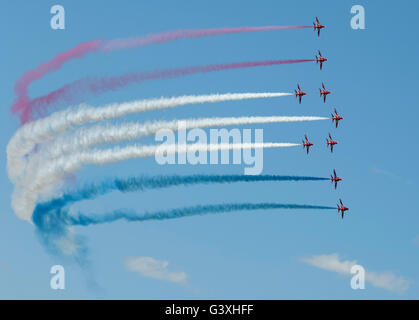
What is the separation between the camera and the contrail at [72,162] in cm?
18738

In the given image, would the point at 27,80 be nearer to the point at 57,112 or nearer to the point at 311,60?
the point at 57,112

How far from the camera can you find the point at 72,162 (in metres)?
190

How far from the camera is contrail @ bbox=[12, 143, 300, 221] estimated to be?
615ft

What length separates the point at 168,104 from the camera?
617 feet

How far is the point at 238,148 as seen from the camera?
189 metres
